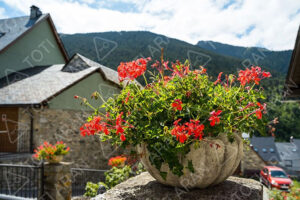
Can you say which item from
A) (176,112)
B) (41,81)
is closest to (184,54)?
(41,81)

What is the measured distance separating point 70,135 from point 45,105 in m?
1.87

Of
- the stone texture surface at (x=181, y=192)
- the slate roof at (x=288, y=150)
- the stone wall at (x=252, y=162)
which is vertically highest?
the stone texture surface at (x=181, y=192)

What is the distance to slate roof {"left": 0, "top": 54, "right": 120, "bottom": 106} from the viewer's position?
10.6 m

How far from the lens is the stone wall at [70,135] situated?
34.6 ft

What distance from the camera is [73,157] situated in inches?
454

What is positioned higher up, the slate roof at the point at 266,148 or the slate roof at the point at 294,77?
the slate roof at the point at 294,77

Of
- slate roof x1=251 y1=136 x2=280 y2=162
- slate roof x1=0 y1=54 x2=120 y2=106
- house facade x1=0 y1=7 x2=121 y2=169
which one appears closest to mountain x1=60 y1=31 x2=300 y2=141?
slate roof x1=251 y1=136 x2=280 y2=162

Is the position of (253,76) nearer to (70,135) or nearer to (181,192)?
(181,192)

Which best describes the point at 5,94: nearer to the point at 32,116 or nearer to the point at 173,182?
the point at 32,116

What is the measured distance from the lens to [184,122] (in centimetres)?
170

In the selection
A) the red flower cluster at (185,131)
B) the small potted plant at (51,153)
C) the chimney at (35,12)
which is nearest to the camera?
the red flower cluster at (185,131)

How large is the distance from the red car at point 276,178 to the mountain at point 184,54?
298 inches

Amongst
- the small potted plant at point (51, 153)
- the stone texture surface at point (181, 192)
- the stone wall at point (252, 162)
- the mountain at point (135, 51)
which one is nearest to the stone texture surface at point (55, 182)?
the small potted plant at point (51, 153)

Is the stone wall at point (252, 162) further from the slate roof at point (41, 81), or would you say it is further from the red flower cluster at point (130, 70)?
the red flower cluster at point (130, 70)
